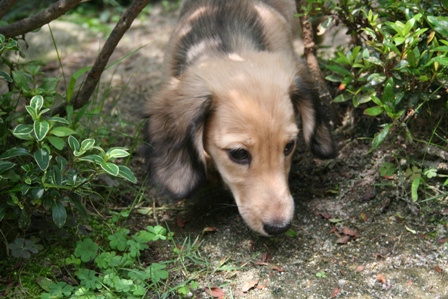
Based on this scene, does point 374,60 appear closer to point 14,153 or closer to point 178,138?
point 178,138

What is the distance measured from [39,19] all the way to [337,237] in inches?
81.5

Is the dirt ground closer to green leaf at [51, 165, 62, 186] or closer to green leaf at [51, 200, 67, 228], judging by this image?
green leaf at [51, 200, 67, 228]

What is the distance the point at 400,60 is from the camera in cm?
321

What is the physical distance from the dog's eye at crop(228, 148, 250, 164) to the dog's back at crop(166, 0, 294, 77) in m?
0.76

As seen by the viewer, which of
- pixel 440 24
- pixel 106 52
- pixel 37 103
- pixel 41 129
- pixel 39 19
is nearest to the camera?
pixel 41 129

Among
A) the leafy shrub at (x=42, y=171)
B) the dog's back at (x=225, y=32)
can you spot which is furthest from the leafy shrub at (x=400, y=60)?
the leafy shrub at (x=42, y=171)

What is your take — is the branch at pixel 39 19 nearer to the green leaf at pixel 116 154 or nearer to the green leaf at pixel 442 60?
the green leaf at pixel 116 154

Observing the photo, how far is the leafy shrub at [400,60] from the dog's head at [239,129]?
37cm

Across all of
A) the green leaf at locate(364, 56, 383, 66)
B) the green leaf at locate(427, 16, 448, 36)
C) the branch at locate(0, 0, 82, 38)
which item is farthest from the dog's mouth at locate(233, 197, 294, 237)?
the branch at locate(0, 0, 82, 38)

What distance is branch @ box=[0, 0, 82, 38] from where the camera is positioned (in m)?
3.19

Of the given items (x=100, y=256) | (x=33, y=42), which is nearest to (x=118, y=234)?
(x=100, y=256)

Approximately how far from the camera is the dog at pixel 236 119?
311cm

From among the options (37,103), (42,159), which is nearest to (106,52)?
(37,103)

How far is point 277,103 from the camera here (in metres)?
3.19
